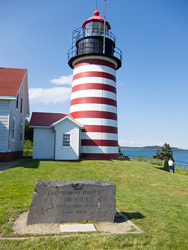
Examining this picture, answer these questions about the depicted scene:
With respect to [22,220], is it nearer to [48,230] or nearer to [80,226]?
[48,230]

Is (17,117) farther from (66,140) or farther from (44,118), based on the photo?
(66,140)

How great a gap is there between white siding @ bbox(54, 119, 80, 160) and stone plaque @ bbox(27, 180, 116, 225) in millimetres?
13914

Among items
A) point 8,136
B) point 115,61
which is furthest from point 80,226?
point 115,61

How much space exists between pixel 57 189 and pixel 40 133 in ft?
50.9

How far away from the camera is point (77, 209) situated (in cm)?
637

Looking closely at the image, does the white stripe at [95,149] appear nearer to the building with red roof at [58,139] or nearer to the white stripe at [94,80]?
Answer: the building with red roof at [58,139]

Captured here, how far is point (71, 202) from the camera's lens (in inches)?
250

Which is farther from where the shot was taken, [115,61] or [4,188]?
[115,61]

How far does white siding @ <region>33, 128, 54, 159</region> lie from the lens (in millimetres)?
21141

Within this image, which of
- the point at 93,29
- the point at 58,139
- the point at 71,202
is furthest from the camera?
the point at 93,29

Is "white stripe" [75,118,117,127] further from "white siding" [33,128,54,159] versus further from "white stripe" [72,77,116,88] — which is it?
"white stripe" [72,77,116,88]

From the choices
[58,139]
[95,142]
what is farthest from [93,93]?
[58,139]

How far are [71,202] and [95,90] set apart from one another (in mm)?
16501

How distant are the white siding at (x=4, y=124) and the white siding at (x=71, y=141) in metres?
4.22
